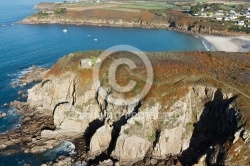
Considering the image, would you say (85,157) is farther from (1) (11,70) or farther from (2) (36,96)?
(1) (11,70)

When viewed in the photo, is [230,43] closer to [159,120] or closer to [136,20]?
[136,20]

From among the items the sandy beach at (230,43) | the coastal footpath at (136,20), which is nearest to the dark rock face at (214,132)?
the sandy beach at (230,43)

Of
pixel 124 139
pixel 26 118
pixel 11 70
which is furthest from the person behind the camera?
pixel 11 70

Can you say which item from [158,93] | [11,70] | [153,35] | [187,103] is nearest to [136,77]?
[158,93]

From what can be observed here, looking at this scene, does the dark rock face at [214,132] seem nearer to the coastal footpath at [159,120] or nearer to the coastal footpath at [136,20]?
the coastal footpath at [159,120]

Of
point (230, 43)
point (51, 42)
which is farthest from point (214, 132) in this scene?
point (51, 42)

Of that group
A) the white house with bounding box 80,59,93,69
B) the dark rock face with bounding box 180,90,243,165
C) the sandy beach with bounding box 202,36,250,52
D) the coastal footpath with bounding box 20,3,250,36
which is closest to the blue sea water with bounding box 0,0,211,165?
the sandy beach with bounding box 202,36,250,52

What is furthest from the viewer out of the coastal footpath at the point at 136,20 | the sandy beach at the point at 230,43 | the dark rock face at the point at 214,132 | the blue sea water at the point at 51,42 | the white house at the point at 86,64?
the coastal footpath at the point at 136,20
